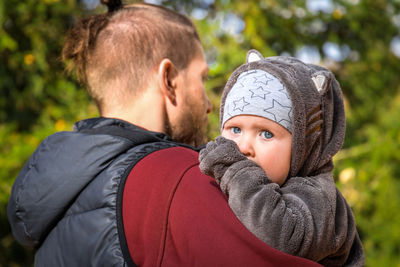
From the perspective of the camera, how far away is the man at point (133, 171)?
110 cm

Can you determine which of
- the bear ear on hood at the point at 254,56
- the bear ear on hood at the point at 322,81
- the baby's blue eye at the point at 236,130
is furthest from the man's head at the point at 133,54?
the bear ear on hood at the point at 322,81

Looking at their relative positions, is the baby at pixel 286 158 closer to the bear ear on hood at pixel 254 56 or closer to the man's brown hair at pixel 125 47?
the bear ear on hood at pixel 254 56

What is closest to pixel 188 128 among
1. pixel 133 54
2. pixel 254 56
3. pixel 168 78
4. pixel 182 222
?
pixel 168 78

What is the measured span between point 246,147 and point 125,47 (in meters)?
0.73

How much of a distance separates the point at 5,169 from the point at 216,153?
2.66m

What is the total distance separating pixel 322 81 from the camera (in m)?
1.27

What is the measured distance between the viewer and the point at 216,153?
3.72ft

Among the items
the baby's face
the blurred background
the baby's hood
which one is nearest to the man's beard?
the baby's hood

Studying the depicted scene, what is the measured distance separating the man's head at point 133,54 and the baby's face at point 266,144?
52 cm

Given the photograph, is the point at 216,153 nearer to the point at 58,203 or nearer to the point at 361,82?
the point at 58,203

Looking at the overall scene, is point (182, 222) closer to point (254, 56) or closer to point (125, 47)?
point (254, 56)

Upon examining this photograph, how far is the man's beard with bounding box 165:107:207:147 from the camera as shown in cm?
172

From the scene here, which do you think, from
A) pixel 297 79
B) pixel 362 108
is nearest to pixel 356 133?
pixel 362 108

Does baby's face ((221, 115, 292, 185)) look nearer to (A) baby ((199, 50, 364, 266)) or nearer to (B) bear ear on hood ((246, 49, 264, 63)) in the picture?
(A) baby ((199, 50, 364, 266))
